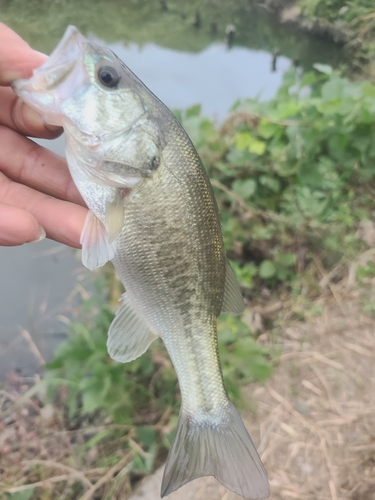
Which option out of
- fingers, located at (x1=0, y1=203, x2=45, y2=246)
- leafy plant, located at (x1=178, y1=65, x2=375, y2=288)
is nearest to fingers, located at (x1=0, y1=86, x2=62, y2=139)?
fingers, located at (x1=0, y1=203, x2=45, y2=246)

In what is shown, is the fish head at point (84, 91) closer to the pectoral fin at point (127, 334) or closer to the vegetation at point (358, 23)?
the pectoral fin at point (127, 334)

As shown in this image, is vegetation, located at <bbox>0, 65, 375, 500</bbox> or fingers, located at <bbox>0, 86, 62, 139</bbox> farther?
vegetation, located at <bbox>0, 65, 375, 500</bbox>

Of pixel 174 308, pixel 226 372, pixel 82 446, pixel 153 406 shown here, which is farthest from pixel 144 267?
pixel 82 446

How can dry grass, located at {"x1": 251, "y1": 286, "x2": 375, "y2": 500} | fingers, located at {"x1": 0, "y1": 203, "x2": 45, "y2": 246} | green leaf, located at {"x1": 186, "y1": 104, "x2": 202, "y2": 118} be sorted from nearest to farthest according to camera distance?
fingers, located at {"x1": 0, "y1": 203, "x2": 45, "y2": 246} → dry grass, located at {"x1": 251, "y1": 286, "x2": 375, "y2": 500} → green leaf, located at {"x1": 186, "y1": 104, "x2": 202, "y2": 118}

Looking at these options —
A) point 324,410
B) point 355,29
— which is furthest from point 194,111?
point 355,29

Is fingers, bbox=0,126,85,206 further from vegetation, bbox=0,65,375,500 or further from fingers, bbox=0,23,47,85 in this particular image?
vegetation, bbox=0,65,375,500

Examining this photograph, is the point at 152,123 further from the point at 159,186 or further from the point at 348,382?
the point at 348,382
